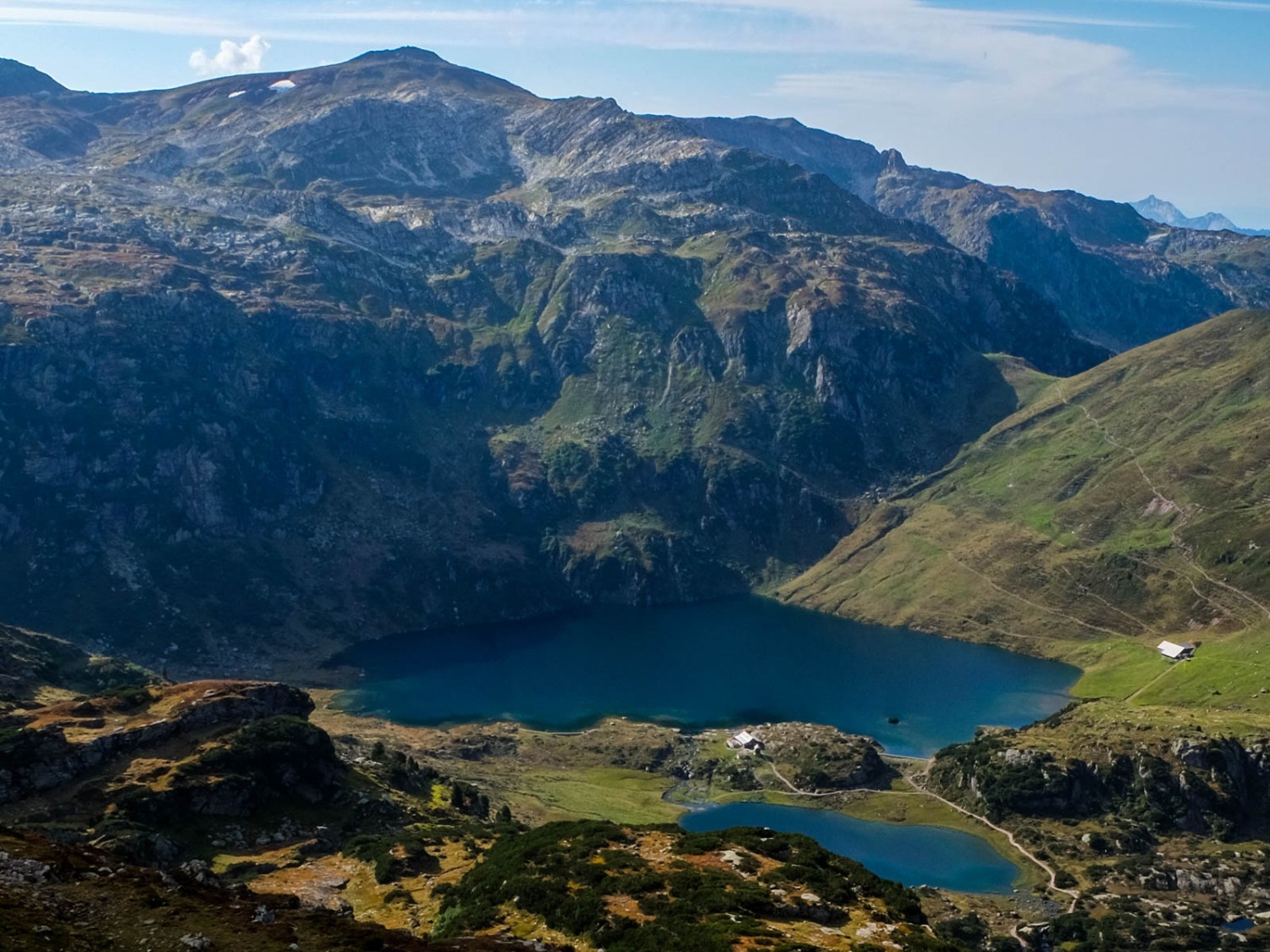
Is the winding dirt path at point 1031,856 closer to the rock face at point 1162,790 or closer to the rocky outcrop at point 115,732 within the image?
the rock face at point 1162,790

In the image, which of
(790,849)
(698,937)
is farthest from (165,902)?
(790,849)

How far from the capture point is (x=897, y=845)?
7288 inches

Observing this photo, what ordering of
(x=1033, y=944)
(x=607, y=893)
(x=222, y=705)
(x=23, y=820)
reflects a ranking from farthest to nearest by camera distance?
(x=1033, y=944)
(x=222, y=705)
(x=23, y=820)
(x=607, y=893)

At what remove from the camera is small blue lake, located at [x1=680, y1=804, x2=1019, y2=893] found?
170 m

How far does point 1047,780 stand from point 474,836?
125713 millimetres

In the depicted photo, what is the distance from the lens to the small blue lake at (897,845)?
17038 cm

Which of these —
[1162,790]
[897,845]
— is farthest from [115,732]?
[1162,790]

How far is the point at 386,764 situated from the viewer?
14425 cm

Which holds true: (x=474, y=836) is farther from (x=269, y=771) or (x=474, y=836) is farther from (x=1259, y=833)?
(x=1259, y=833)

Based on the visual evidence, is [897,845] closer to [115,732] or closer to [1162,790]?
[1162,790]

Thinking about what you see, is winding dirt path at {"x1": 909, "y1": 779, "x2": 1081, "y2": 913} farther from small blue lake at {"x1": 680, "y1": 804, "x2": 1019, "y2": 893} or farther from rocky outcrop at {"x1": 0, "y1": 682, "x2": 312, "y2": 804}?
rocky outcrop at {"x1": 0, "y1": 682, "x2": 312, "y2": 804}

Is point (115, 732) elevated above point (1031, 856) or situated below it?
above

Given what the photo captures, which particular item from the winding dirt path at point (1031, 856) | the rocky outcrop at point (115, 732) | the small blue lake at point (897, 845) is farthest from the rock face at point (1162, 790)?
the rocky outcrop at point (115, 732)

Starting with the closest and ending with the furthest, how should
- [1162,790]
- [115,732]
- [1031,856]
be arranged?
[115,732]
[1031,856]
[1162,790]
